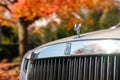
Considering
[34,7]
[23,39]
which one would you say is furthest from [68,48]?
[23,39]

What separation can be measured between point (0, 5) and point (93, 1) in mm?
2441

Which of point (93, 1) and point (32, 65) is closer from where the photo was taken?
point (32, 65)

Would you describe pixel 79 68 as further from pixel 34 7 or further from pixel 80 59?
pixel 34 7

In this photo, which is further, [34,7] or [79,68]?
[34,7]

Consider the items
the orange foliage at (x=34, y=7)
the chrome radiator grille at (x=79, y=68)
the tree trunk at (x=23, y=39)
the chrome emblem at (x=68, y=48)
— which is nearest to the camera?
the chrome radiator grille at (x=79, y=68)

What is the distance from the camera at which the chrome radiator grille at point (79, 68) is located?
3.76 meters

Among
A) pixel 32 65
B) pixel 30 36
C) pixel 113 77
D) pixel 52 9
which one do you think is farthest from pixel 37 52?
pixel 30 36

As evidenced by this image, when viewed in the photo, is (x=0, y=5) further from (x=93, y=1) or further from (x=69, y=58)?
(x=69, y=58)

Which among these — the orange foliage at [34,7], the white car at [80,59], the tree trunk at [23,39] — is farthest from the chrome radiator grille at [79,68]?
the tree trunk at [23,39]

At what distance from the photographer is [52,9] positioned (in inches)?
372

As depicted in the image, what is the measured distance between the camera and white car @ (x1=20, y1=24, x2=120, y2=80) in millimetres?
3783

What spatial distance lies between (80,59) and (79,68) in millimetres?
82

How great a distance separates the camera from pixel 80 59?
3.95 meters

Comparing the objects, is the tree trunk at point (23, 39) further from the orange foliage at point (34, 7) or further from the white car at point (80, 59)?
the white car at point (80, 59)
